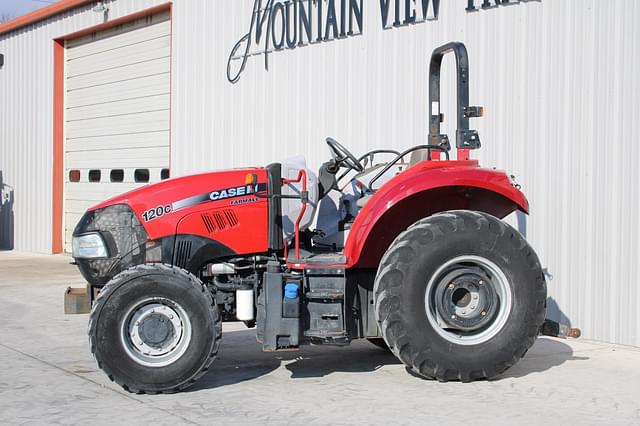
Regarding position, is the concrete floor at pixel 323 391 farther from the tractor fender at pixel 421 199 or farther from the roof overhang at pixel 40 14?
the roof overhang at pixel 40 14

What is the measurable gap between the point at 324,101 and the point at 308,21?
3.50 ft

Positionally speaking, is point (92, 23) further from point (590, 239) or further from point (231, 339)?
point (590, 239)

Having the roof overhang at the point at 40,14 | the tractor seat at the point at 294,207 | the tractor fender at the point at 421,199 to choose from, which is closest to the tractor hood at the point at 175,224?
the tractor seat at the point at 294,207

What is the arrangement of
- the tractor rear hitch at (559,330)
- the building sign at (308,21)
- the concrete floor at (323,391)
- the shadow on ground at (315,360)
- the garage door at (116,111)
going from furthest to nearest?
the garage door at (116,111)
the building sign at (308,21)
the tractor rear hitch at (559,330)
the shadow on ground at (315,360)
the concrete floor at (323,391)

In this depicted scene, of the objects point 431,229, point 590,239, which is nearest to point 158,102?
point 590,239

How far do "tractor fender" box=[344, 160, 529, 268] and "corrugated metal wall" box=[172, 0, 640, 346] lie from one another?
1.64 m

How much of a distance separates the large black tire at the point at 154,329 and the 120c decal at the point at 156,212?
48 centimetres

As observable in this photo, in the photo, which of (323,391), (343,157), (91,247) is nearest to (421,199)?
(343,157)

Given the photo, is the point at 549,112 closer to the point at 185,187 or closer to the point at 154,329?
the point at 185,187

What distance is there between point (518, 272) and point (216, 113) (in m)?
8.27

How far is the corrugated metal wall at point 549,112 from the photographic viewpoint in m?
8.62

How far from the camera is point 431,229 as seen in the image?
6.70 meters

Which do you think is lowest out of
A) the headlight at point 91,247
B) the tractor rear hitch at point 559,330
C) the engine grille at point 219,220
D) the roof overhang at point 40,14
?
the tractor rear hitch at point 559,330

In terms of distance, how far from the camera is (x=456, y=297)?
6.84 meters
